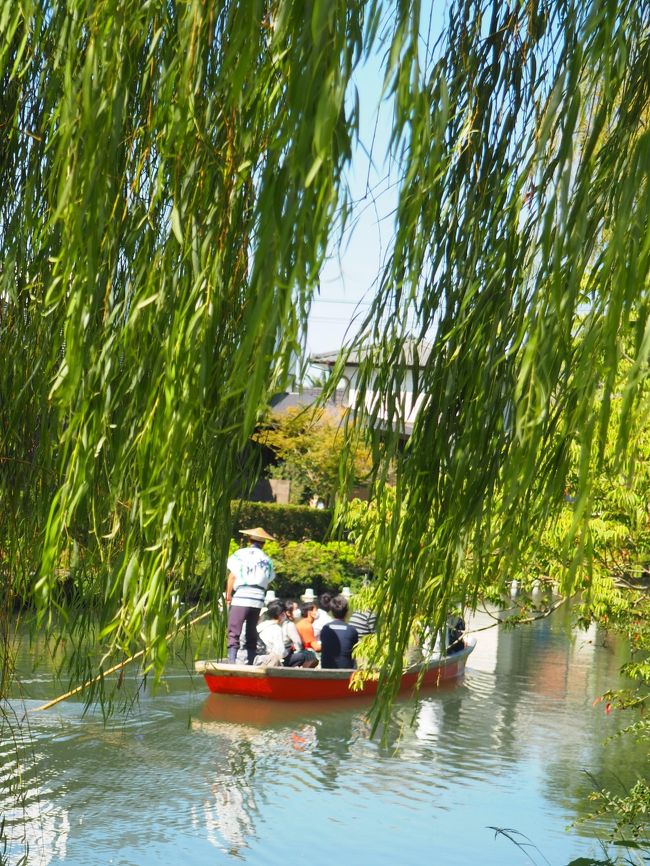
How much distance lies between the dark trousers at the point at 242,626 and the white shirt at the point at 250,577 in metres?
0.13

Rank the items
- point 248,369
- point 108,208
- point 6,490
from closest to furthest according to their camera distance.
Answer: point 248,369 < point 108,208 < point 6,490

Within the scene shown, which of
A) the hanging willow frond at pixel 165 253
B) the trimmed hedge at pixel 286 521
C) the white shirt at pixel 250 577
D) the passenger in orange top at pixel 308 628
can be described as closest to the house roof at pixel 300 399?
the hanging willow frond at pixel 165 253

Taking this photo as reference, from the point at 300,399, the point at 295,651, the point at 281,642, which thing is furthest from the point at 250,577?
the point at 300,399

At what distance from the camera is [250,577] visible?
1352cm

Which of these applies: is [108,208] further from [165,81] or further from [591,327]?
[591,327]

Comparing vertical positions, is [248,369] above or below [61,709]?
above

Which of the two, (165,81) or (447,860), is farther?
(447,860)

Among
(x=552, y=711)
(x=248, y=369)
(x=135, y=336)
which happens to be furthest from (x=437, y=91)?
(x=552, y=711)

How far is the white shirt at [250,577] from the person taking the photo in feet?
43.9

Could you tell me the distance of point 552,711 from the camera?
48.7ft

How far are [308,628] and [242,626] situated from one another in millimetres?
1373

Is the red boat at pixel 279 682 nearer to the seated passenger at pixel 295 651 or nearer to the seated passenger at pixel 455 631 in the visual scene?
the seated passenger at pixel 295 651

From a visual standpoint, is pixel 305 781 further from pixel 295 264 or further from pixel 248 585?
pixel 295 264

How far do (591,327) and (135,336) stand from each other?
974mm
